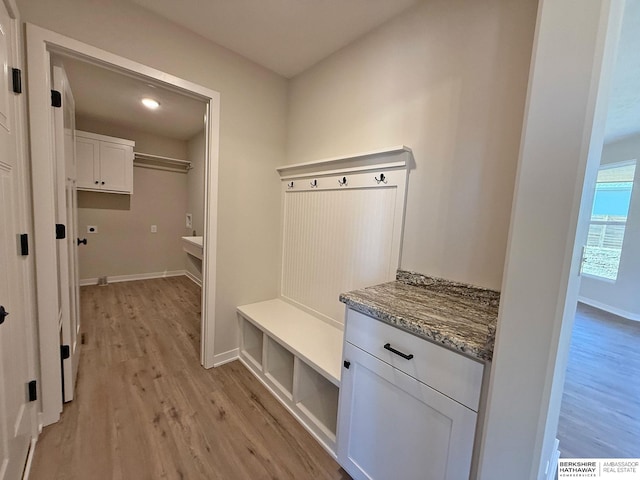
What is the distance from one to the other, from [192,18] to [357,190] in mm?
1546

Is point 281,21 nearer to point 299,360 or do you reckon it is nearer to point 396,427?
point 299,360

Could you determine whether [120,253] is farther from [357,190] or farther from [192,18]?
[357,190]

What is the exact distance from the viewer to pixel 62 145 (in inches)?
60.2

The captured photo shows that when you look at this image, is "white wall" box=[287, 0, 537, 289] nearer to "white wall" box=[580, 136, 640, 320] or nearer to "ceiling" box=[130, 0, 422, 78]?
"ceiling" box=[130, 0, 422, 78]

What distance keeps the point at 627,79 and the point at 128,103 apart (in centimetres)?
488

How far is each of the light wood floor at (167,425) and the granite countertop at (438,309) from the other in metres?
0.96

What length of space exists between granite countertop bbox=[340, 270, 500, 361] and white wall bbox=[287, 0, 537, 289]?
67mm

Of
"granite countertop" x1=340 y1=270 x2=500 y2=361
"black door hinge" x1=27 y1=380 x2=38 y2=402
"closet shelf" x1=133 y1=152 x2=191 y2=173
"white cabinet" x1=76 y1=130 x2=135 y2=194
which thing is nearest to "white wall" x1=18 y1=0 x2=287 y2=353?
"black door hinge" x1=27 y1=380 x2=38 y2=402

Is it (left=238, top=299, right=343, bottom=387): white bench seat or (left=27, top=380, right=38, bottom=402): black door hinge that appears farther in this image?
(left=238, top=299, right=343, bottom=387): white bench seat

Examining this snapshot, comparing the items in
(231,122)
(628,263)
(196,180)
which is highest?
(231,122)

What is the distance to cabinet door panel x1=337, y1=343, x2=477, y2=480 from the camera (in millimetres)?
897

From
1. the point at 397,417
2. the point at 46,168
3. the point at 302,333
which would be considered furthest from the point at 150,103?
the point at 397,417

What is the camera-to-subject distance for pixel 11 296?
111cm

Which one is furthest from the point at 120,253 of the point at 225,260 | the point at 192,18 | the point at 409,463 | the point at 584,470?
the point at 584,470
